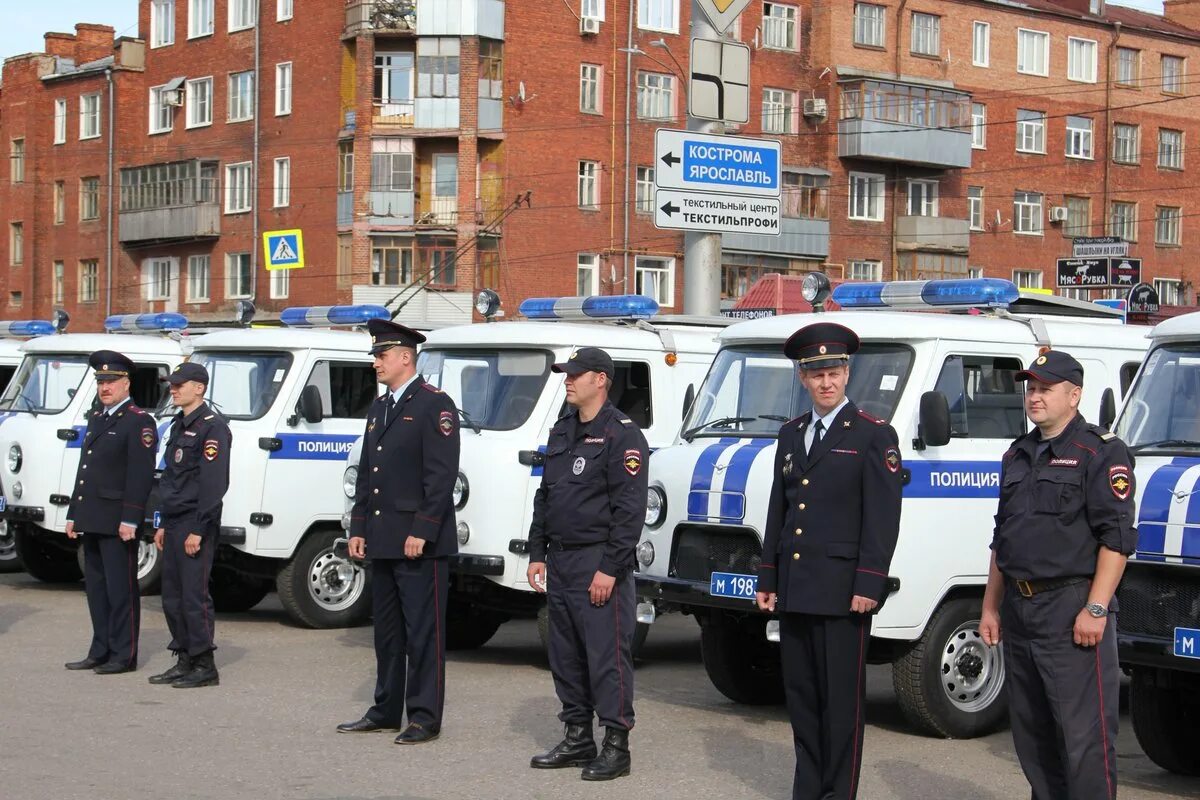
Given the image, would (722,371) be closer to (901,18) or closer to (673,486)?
(673,486)

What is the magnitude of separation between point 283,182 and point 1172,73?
32.6 meters

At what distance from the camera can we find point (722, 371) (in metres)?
11.2

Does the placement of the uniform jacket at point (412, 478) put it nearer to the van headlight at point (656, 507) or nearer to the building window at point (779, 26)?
the van headlight at point (656, 507)

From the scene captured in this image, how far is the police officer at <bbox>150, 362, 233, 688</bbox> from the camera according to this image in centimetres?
1151

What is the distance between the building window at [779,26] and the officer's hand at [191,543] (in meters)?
47.7

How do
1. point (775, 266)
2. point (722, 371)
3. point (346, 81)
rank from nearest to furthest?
1. point (722, 371)
2. point (346, 81)
3. point (775, 266)

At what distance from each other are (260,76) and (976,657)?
49.2 m

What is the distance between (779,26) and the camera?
5775cm

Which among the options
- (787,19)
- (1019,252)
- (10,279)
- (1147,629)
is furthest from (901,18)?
(1147,629)

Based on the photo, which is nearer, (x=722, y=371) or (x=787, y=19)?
(x=722, y=371)

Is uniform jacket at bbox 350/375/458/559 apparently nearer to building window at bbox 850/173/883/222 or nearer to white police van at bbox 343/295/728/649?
white police van at bbox 343/295/728/649

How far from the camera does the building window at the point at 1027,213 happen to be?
63.1 metres

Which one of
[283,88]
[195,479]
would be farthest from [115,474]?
[283,88]

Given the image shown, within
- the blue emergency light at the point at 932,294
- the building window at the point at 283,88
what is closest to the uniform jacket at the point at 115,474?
the blue emergency light at the point at 932,294
